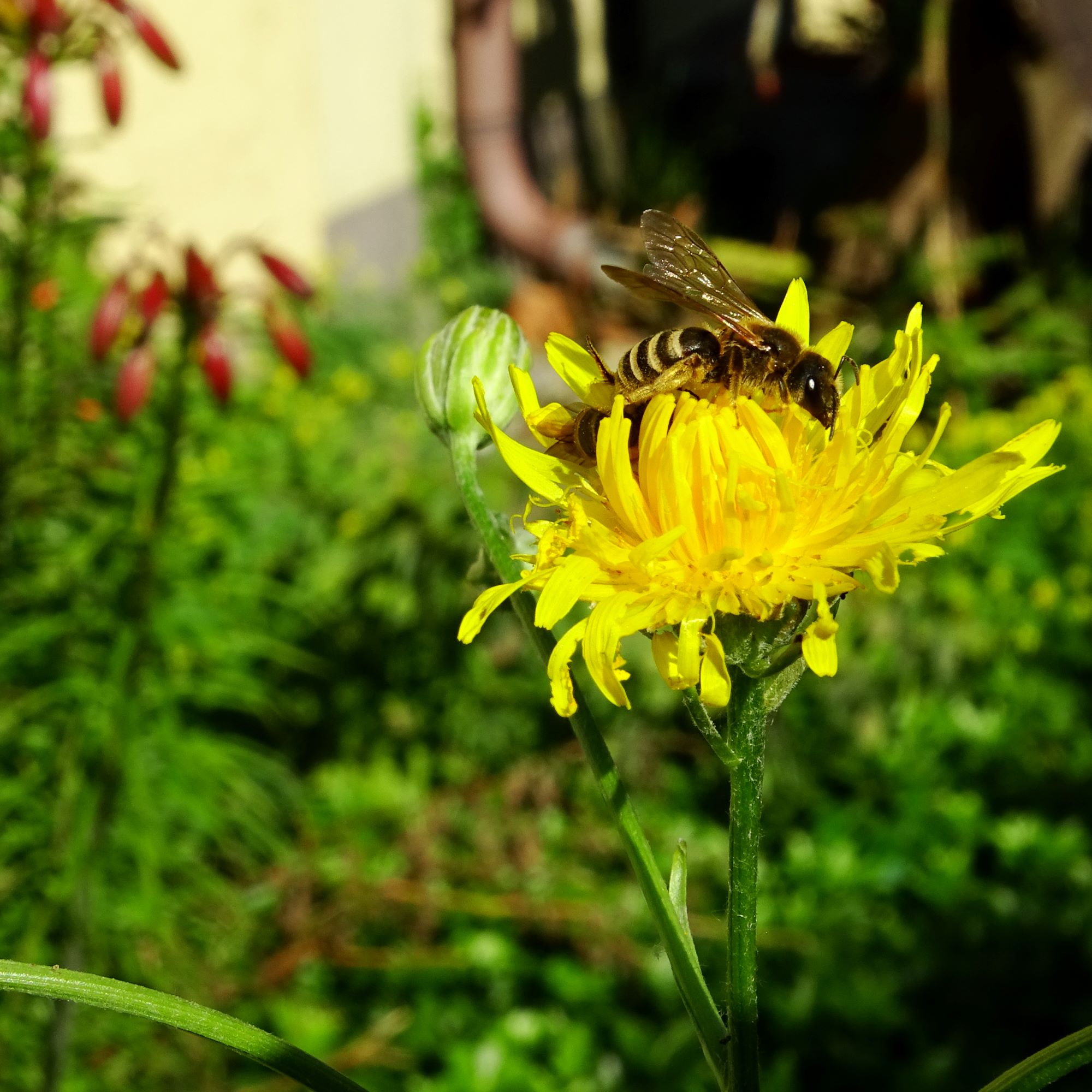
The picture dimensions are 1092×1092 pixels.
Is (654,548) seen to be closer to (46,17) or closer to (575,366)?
(575,366)

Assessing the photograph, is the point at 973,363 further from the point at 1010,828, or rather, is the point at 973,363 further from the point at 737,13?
the point at 737,13

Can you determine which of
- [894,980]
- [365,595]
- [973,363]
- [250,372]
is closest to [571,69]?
[250,372]

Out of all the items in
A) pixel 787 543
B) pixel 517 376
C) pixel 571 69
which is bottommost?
pixel 787 543

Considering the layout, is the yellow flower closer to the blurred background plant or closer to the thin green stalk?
the thin green stalk

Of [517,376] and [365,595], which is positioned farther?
[365,595]

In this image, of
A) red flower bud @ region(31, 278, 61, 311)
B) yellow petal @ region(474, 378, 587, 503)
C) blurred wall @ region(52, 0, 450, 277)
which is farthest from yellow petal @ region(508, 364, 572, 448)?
blurred wall @ region(52, 0, 450, 277)

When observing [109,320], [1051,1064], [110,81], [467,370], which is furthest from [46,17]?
[1051,1064]
